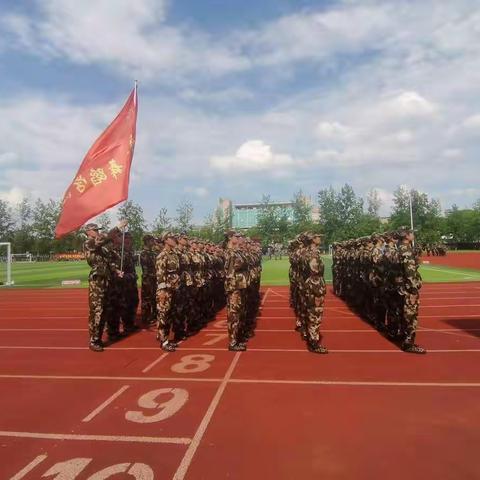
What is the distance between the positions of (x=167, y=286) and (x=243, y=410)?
334cm

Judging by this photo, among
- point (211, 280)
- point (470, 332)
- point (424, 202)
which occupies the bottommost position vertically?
point (470, 332)

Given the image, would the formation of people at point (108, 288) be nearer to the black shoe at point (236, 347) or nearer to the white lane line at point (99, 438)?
the black shoe at point (236, 347)

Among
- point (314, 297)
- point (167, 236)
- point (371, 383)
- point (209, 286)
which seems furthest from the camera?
point (209, 286)

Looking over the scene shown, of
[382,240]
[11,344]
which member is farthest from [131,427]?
[382,240]

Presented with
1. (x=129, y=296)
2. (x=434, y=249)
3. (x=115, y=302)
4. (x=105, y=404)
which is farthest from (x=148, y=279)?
(x=434, y=249)

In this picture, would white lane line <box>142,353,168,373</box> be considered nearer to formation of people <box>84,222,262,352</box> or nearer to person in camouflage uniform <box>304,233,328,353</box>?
formation of people <box>84,222,262,352</box>

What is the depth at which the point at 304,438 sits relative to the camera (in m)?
3.66

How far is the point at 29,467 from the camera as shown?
3248 millimetres

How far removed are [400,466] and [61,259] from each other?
63571 millimetres

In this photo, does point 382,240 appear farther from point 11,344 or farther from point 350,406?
point 11,344

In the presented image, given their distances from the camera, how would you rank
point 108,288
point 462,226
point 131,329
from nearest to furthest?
point 108,288
point 131,329
point 462,226

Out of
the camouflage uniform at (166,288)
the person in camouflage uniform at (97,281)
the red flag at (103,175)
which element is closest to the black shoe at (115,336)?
the person in camouflage uniform at (97,281)

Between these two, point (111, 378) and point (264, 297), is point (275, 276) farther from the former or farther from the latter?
point (111, 378)

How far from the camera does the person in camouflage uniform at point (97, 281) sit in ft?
23.3
